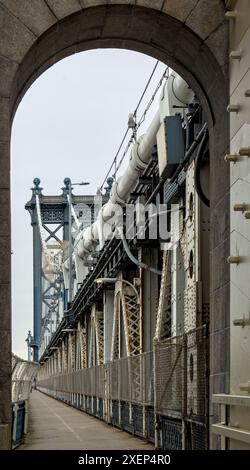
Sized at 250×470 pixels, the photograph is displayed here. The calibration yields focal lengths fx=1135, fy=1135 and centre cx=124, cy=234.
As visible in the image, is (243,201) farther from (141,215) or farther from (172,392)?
(141,215)

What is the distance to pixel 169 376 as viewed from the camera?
68.3ft

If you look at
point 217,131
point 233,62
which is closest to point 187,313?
point 217,131

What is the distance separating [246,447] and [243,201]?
284cm

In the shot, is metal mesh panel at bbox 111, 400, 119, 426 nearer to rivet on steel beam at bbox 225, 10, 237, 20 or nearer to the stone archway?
the stone archway

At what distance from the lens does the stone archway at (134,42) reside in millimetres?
12211

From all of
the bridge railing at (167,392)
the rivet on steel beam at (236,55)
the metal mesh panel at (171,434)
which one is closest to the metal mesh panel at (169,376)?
the bridge railing at (167,392)

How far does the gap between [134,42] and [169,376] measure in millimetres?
8419

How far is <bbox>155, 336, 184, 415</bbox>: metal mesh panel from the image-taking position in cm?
1953

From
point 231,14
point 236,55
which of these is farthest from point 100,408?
point 236,55

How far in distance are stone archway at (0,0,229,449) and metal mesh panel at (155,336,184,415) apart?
6.39 meters

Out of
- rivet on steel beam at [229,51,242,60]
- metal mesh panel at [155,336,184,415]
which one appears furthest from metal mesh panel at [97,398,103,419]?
rivet on steel beam at [229,51,242,60]

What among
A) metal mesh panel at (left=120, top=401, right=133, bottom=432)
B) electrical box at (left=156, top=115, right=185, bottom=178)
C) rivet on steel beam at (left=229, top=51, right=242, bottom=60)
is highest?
electrical box at (left=156, top=115, right=185, bottom=178)

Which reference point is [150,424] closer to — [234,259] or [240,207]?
[234,259]

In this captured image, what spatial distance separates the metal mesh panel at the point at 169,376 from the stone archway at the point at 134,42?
639cm
